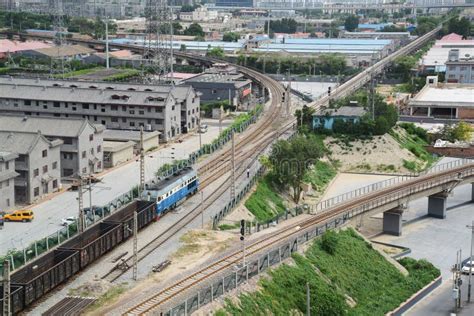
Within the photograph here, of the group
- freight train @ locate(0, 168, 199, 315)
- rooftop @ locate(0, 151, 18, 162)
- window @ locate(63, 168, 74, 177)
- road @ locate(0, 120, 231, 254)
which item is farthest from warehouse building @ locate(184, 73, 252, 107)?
rooftop @ locate(0, 151, 18, 162)

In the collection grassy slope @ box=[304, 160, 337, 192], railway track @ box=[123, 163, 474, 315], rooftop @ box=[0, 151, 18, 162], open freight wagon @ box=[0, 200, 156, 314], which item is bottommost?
grassy slope @ box=[304, 160, 337, 192]

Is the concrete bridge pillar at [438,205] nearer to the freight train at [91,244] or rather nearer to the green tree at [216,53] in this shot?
the freight train at [91,244]

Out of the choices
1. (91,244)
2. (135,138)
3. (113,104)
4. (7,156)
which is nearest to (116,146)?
(135,138)

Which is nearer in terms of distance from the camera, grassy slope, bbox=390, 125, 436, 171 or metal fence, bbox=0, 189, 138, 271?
metal fence, bbox=0, 189, 138, 271

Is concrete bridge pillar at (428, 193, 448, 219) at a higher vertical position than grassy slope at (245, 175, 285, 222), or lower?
lower

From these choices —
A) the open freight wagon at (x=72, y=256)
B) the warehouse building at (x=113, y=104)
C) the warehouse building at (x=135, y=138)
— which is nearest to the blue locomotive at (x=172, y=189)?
the open freight wagon at (x=72, y=256)

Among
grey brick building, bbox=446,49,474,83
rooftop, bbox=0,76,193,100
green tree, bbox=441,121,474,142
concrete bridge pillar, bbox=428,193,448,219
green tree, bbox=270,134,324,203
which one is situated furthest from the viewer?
grey brick building, bbox=446,49,474,83

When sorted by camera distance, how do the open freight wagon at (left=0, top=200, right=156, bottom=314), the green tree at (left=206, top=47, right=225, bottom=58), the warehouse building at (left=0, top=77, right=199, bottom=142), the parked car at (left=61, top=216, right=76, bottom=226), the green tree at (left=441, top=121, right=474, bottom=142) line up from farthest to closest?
1. the green tree at (left=206, top=47, right=225, bottom=58)
2. the green tree at (left=441, top=121, right=474, bottom=142)
3. the warehouse building at (left=0, top=77, right=199, bottom=142)
4. the parked car at (left=61, top=216, right=76, bottom=226)
5. the open freight wagon at (left=0, top=200, right=156, bottom=314)

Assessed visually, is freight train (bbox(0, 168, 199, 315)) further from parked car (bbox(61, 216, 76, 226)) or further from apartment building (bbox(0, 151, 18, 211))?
apartment building (bbox(0, 151, 18, 211))
